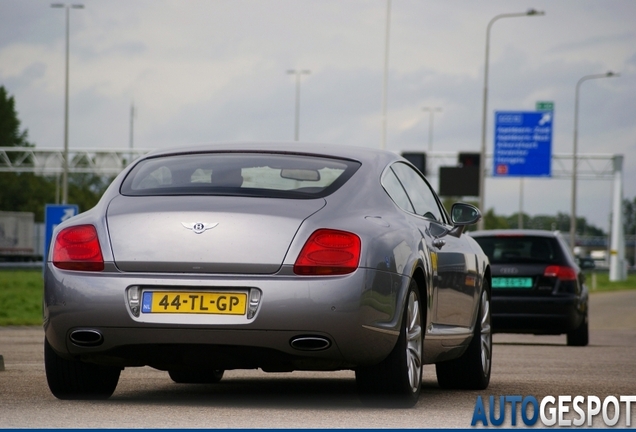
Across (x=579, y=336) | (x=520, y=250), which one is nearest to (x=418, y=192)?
(x=520, y=250)

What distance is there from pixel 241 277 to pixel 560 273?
1124 cm

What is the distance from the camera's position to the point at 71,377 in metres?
7.82

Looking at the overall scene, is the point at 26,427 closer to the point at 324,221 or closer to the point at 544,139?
the point at 324,221

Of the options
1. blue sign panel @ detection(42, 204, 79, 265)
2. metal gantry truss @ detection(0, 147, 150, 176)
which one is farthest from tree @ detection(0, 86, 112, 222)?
blue sign panel @ detection(42, 204, 79, 265)

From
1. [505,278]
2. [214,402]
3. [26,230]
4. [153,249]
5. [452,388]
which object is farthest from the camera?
[26,230]

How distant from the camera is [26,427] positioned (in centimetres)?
639

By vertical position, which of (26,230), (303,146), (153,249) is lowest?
(26,230)

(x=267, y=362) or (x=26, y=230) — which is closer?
(x=267, y=362)

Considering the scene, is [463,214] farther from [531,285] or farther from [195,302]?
[531,285]

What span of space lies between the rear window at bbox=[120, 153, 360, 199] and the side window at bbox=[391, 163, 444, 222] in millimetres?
742

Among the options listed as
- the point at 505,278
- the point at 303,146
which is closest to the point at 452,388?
the point at 303,146

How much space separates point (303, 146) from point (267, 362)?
1.62 m

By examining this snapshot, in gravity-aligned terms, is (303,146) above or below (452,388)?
above

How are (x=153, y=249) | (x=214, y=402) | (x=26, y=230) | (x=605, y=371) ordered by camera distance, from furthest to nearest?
1. (x=26, y=230)
2. (x=605, y=371)
3. (x=214, y=402)
4. (x=153, y=249)
